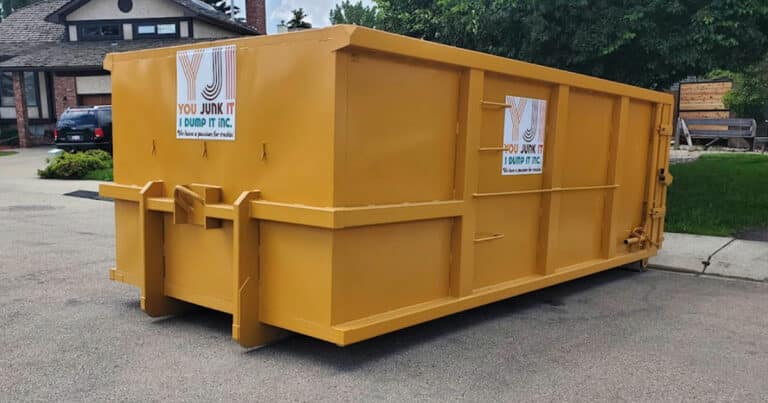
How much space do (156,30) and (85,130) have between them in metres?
9.98

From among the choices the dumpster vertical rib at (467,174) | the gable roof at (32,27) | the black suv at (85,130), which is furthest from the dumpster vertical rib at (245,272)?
the gable roof at (32,27)

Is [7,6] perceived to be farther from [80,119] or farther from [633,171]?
[633,171]

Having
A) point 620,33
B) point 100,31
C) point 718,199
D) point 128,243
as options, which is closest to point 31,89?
point 100,31

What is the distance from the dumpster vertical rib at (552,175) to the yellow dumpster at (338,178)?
0.04ft

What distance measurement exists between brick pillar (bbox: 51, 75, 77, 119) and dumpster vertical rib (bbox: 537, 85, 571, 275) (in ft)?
88.3

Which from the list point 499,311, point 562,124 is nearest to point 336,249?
point 499,311

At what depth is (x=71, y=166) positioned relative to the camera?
16703mm

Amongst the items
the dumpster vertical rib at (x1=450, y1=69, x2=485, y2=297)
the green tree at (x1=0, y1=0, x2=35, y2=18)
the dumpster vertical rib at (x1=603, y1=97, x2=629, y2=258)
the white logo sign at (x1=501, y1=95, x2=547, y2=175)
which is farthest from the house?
the green tree at (x1=0, y1=0, x2=35, y2=18)

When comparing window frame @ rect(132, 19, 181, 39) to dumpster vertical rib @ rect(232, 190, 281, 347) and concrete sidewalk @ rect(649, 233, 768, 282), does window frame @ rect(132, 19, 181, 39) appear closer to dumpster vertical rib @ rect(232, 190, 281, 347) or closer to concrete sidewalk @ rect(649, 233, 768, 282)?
concrete sidewalk @ rect(649, 233, 768, 282)

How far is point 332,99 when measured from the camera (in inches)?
150

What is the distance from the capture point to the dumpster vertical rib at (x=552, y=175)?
18.2ft

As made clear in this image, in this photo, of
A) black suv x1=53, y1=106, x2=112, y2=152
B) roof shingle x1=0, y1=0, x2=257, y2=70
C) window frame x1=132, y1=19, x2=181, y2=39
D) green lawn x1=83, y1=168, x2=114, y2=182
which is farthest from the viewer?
window frame x1=132, y1=19, x2=181, y2=39

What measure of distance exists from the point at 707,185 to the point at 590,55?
4.41 m

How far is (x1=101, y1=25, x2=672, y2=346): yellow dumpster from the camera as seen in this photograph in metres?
3.97
